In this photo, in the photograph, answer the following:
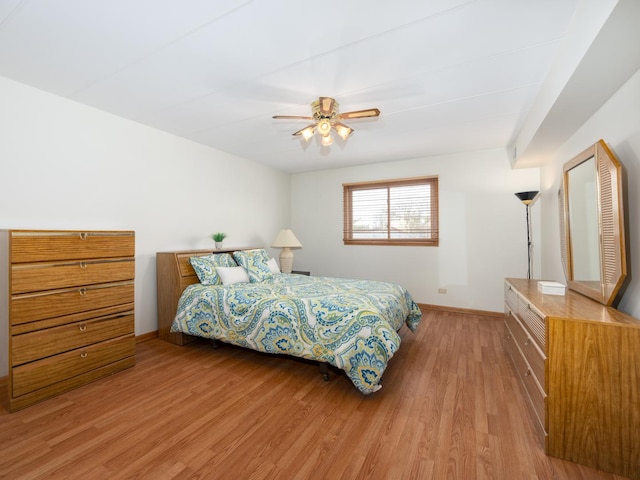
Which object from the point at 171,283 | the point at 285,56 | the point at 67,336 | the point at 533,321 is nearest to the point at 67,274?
the point at 67,336

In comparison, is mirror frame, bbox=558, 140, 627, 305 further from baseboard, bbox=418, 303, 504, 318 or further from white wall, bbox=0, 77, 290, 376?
white wall, bbox=0, 77, 290, 376

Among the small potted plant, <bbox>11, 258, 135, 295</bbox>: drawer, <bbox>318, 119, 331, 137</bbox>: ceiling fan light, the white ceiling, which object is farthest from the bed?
the white ceiling

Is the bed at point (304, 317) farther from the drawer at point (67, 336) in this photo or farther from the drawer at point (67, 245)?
the drawer at point (67, 245)

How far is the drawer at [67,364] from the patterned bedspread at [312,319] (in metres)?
0.60

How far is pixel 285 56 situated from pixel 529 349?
2.67 metres

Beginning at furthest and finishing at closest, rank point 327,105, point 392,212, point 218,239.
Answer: point 392,212 → point 218,239 → point 327,105

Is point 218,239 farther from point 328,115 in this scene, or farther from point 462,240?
point 462,240

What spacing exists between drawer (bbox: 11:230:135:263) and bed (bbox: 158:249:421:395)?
0.82 m

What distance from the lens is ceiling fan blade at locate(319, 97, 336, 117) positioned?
231 centimetres

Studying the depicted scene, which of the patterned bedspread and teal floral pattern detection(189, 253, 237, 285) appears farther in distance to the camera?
teal floral pattern detection(189, 253, 237, 285)

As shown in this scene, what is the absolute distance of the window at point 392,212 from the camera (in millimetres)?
4590

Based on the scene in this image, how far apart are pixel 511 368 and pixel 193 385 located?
275 centimetres

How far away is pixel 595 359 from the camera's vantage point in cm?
147

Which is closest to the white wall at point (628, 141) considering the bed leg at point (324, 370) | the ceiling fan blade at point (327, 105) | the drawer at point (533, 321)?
the drawer at point (533, 321)
